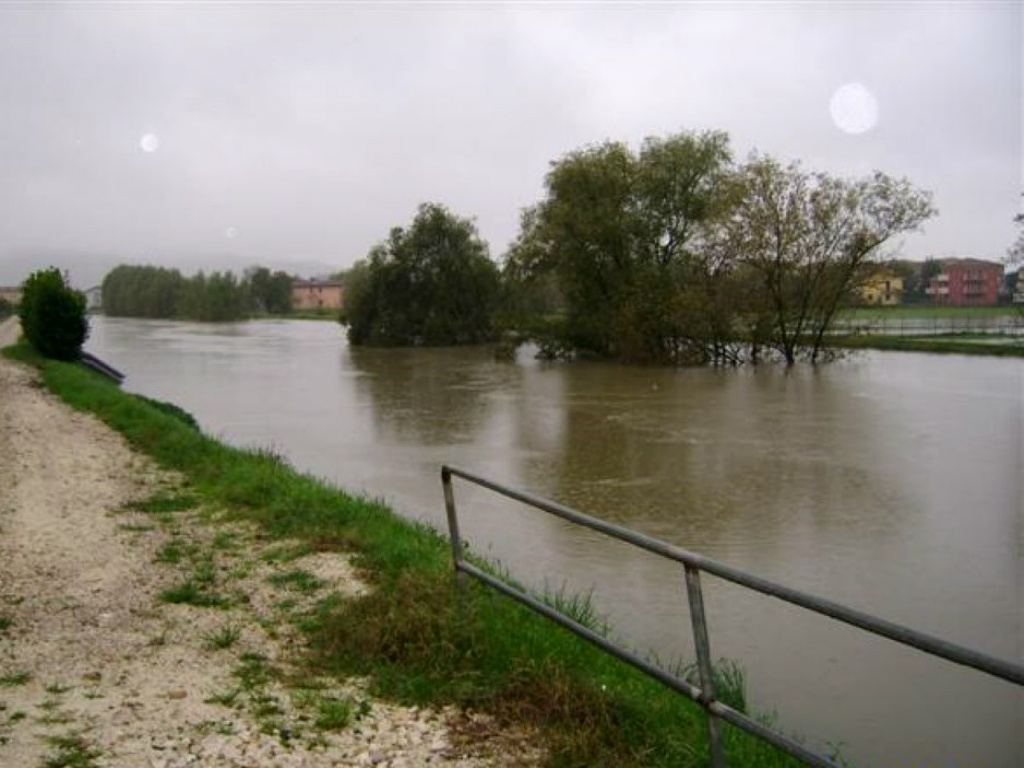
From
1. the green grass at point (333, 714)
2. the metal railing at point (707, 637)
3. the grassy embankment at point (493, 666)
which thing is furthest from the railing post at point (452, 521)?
the green grass at point (333, 714)

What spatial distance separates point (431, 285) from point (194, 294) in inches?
3149

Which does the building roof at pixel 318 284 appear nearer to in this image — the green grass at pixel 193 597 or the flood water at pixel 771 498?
the flood water at pixel 771 498

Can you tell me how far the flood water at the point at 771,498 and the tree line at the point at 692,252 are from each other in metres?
4.88

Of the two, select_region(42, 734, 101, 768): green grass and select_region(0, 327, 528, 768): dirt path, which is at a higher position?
select_region(42, 734, 101, 768): green grass

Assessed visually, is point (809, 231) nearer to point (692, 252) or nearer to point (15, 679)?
point (692, 252)

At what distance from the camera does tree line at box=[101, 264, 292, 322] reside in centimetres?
11531

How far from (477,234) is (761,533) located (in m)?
41.6

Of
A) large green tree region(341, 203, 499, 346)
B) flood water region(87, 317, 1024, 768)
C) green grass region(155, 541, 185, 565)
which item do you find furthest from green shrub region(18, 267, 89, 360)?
green grass region(155, 541, 185, 565)

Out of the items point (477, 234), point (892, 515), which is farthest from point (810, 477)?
point (477, 234)

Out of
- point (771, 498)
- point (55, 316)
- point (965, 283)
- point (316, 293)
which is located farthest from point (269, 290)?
point (771, 498)

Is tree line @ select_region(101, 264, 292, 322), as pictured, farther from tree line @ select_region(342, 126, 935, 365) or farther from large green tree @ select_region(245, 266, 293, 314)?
tree line @ select_region(342, 126, 935, 365)

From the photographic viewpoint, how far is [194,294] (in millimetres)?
119312

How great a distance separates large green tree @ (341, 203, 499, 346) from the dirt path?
40128 millimetres

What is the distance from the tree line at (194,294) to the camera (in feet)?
378
